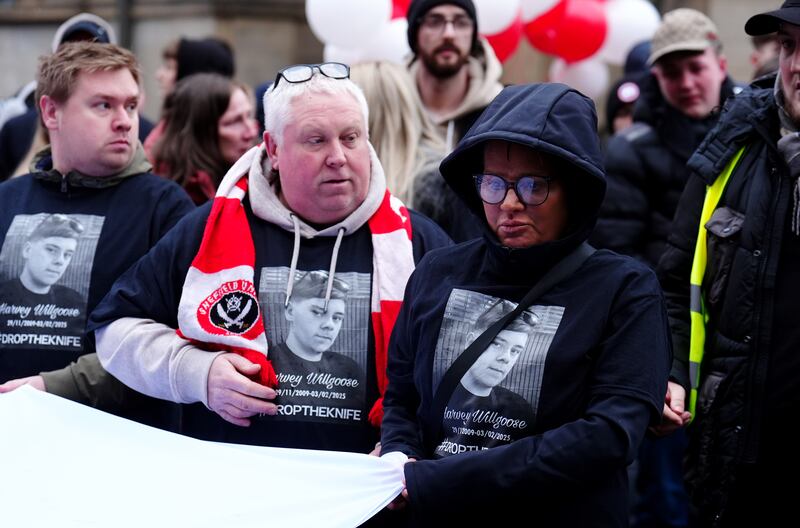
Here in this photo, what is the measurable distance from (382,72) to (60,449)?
2145 millimetres

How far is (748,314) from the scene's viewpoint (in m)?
3.42

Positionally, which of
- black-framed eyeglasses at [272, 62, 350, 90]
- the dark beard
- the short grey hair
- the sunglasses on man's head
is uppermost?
the dark beard

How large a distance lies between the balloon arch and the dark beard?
30.5 inches

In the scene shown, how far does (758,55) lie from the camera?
23.4 feet

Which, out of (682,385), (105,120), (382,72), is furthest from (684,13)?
(105,120)

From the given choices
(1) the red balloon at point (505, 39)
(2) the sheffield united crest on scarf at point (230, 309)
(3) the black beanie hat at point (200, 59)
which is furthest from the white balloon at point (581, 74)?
(2) the sheffield united crest on scarf at point (230, 309)

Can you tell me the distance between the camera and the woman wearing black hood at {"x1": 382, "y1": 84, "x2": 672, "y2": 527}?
2635 millimetres

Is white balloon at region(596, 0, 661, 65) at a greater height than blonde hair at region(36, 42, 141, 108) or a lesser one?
greater

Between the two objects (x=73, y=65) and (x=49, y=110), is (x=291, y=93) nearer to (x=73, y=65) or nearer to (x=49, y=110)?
(x=73, y=65)

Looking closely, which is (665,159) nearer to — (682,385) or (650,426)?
(682,385)

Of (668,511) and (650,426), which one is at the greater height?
(650,426)

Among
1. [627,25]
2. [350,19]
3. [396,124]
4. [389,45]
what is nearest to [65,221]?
[396,124]

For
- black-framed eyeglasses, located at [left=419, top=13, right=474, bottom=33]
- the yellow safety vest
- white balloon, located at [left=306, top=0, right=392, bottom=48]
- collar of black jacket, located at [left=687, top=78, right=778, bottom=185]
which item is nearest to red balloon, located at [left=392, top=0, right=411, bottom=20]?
white balloon, located at [left=306, top=0, right=392, bottom=48]

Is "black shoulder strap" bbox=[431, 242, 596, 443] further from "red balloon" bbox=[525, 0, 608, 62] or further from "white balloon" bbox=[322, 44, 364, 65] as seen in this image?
"red balloon" bbox=[525, 0, 608, 62]
